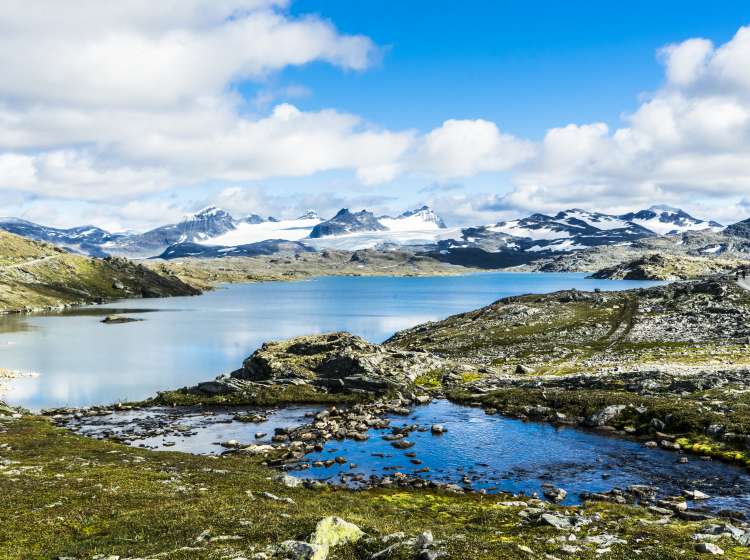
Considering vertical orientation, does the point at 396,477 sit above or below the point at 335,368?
below

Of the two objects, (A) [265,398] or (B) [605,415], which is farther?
(A) [265,398]

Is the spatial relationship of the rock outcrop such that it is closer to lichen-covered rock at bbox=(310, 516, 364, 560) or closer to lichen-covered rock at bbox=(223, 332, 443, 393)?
lichen-covered rock at bbox=(223, 332, 443, 393)

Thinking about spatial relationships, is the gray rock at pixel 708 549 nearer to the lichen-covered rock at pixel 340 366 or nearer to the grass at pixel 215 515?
the grass at pixel 215 515

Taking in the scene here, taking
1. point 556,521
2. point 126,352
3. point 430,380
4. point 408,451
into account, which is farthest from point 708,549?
point 126,352

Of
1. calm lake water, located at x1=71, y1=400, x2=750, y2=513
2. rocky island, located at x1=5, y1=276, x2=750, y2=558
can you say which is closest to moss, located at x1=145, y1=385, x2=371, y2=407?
rocky island, located at x1=5, y1=276, x2=750, y2=558

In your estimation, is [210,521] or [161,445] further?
[161,445]

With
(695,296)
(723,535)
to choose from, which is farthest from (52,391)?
(695,296)

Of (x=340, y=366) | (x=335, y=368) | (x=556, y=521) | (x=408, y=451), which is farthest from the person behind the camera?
(x=335, y=368)

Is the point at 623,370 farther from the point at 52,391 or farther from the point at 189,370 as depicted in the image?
the point at 52,391

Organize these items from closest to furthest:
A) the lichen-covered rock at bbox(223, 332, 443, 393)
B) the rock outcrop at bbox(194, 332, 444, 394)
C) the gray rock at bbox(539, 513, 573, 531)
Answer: the gray rock at bbox(539, 513, 573, 531) < the rock outcrop at bbox(194, 332, 444, 394) < the lichen-covered rock at bbox(223, 332, 443, 393)

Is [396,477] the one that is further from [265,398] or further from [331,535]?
[265,398]

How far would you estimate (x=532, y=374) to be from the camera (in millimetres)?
86625

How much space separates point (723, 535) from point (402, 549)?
16887 millimetres

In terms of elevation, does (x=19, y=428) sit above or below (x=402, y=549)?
below
